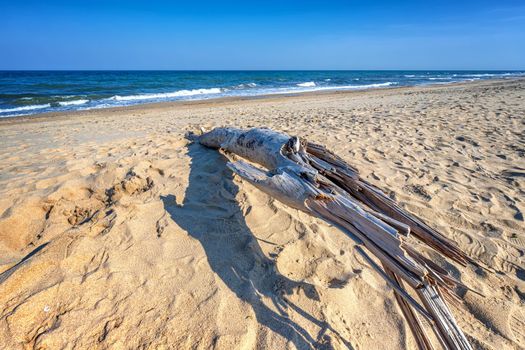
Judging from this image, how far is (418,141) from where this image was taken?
16.3 feet

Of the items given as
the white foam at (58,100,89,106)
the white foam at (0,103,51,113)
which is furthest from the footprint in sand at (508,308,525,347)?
the white foam at (58,100,89,106)

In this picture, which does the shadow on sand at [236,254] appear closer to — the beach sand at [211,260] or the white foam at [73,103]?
the beach sand at [211,260]

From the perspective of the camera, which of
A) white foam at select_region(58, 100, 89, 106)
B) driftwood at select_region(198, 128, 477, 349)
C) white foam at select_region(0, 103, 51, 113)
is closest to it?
driftwood at select_region(198, 128, 477, 349)

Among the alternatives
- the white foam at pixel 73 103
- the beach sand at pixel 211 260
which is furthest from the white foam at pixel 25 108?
the beach sand at pixel 211 260

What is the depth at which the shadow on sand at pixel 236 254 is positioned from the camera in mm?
1593

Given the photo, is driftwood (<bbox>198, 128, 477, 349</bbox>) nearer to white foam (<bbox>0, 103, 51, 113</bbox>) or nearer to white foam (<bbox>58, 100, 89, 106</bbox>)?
white foam (<bbox>0, 103, 51, 113</bbox>)

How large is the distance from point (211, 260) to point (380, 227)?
118 centimetres

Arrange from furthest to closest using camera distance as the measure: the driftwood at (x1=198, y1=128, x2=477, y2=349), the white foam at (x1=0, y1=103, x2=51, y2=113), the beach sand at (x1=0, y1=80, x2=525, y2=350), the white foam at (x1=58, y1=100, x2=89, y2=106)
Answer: the white foam at (x1=58, y1=100, x2=89, y2=106), the white foam at (x1=0, y1=103, x2=51, y2=113), the beach sand at (x1=0, y1=80, x2=525, y2=350), the driftwood at (x1=198, y1=128, x2=477, y2=349)

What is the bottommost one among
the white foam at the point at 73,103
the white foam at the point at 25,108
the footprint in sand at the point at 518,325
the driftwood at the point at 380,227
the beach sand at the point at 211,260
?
the white foam at the point at 73,103

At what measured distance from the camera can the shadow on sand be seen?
1593 mm

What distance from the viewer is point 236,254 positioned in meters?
2.06

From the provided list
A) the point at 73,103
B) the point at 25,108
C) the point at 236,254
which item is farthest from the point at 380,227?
the point at 73,103

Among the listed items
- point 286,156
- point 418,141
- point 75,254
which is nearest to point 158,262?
point 75,254

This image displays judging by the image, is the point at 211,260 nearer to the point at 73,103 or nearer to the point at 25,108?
the point at 25,108
